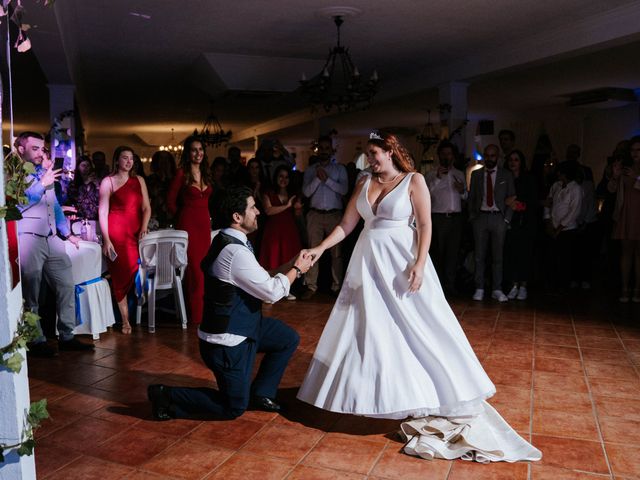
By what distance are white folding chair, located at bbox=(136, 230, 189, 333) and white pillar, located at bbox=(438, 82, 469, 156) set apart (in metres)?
5.03

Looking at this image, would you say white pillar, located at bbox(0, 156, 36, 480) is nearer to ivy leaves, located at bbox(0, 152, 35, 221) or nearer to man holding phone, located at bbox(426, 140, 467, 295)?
ivy leaves, located at bbox(0, 152, 35, 221)

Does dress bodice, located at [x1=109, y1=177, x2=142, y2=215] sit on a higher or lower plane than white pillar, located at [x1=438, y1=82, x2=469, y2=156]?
lower

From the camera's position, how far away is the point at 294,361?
14.3 ft

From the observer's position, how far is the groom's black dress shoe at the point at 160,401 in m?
3.23

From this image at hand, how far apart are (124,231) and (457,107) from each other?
5.63 m

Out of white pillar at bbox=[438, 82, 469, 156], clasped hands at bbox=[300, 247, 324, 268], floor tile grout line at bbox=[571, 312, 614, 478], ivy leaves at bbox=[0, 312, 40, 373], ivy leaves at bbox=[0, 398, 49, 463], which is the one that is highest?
white pillar at bbox=[438, 82, 469, 156]

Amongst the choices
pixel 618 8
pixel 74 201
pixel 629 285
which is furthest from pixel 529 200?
pixel 74 201

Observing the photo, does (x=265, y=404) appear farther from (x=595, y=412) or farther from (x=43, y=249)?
(x=43, y=249)

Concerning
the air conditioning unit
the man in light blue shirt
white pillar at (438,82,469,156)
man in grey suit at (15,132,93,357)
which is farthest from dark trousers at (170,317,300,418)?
the air conditioning unit

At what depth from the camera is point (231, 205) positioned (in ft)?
10.1

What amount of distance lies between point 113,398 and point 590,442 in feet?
8.17

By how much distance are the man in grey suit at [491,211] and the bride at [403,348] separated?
3357mm

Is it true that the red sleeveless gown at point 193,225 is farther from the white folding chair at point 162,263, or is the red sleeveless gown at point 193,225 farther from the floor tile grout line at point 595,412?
the floor tile grout line at point 595,412

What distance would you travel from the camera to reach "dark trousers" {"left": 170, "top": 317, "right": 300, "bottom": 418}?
10.3 feet
